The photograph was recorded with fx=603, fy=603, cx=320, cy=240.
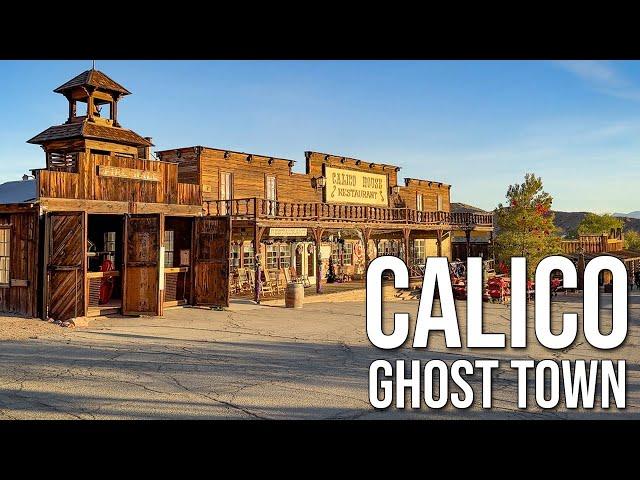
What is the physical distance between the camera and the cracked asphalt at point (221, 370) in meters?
7.06

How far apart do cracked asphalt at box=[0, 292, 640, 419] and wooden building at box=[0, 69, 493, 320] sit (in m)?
1.19

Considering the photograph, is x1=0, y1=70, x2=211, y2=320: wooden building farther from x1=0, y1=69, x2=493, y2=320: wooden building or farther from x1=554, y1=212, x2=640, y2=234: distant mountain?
x1=554, y1=212, x2=640, y2=234: distant mountain

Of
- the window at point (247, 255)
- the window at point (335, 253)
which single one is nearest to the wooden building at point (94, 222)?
the window at point (247, 255)

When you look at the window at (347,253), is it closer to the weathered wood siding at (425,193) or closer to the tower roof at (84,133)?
the weathered wood siding at (425,193)

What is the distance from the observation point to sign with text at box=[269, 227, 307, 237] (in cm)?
2496

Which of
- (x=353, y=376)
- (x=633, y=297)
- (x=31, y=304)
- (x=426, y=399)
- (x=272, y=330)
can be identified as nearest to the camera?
(x=426, y=399)

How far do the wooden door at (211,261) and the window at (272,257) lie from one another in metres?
7.68

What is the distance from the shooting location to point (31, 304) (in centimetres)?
1540

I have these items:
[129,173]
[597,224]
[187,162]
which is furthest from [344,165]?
[597,224]

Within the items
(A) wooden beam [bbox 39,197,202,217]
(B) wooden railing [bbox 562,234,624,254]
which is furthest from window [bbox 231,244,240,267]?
(B) wooden railing [bbox 562,234,624,254]
